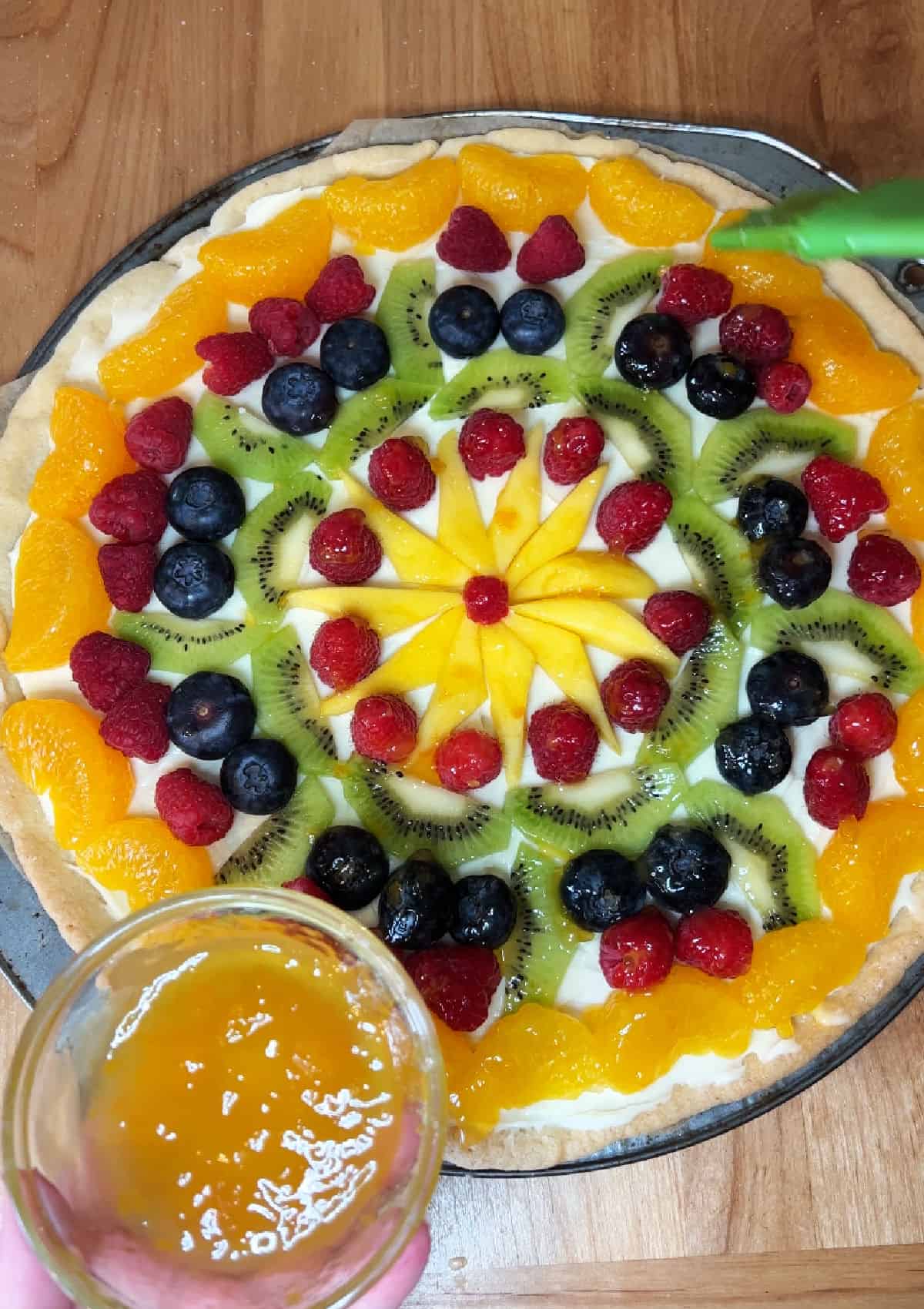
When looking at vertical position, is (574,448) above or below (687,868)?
above

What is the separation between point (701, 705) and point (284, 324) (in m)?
1.21

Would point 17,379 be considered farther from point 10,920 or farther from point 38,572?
point 10,920

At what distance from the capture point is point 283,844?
8.05ft

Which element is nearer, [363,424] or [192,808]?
[192,808]

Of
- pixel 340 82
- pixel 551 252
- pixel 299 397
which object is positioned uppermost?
pixel 340 82

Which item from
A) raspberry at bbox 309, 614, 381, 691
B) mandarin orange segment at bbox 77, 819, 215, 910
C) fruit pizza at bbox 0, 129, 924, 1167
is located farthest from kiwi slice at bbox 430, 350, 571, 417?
mandarin orange segment at bbox 77, 819, 215, 910

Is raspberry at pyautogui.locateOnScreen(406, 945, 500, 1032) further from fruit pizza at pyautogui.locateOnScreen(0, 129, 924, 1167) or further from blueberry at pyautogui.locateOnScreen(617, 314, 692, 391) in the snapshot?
blueberry at pyautogui.locateOnScreen(617, 314, 692, 391)

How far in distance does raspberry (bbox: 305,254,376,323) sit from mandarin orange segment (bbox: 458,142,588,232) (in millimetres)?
315

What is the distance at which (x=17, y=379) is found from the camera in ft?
8.78

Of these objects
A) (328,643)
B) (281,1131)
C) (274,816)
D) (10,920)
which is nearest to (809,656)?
(328,643)

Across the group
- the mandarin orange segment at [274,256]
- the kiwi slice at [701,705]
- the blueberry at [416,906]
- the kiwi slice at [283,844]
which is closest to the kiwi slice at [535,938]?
the blueberry at [416,906]

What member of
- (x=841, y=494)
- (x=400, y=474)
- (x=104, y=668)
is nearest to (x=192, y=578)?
(x=104, y=668)

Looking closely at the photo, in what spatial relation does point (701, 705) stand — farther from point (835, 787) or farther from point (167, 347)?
point (167, 347)

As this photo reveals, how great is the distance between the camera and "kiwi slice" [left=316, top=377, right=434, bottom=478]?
2518mm
